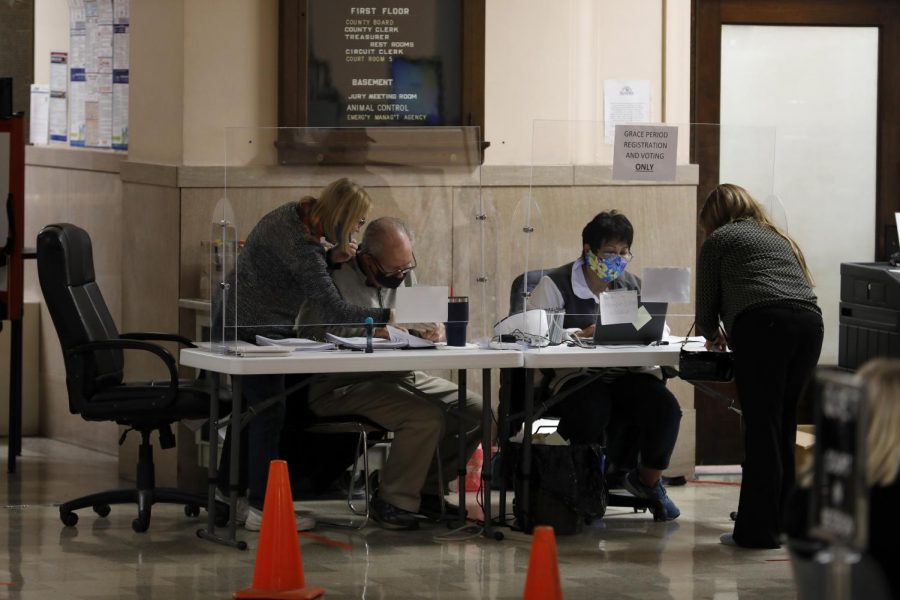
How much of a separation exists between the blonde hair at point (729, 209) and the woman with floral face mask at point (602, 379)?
1.23 ft

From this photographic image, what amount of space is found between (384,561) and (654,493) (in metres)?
1.36

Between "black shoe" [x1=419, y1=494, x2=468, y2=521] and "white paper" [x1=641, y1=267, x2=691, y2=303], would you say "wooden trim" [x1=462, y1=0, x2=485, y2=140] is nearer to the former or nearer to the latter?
"white paper" [x1=641, y1=267, x2=691, y2=303]

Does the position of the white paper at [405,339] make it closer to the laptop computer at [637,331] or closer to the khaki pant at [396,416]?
the khaki pant at [396,416]

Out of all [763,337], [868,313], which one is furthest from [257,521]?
[868,313]

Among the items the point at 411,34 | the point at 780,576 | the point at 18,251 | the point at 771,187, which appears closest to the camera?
the point at 780,576

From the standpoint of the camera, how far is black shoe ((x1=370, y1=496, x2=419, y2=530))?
602 cm

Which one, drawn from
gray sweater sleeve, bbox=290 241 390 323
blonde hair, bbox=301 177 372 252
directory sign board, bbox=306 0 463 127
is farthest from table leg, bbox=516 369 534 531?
directory sign board, bbox=306 0 463 127

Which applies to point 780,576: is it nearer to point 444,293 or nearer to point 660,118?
point 444,293

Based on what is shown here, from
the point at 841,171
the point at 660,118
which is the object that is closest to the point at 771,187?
the point at 660,118

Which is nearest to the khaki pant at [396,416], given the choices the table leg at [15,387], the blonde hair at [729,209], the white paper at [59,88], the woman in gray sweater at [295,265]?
the woman in gray sweater at [295,265]

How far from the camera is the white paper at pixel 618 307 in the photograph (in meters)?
6.09

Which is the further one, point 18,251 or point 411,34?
point 18,251

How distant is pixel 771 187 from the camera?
625cm

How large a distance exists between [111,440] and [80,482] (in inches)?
28.6
